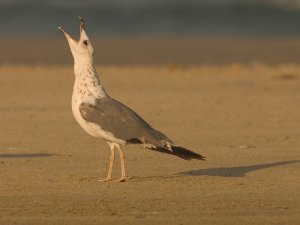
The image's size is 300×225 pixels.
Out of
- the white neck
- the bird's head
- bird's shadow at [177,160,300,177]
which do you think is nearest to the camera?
the white neck

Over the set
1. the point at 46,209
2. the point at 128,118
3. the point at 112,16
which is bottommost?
the point at 46,209

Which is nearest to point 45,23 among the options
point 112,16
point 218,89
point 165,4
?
point 112,16

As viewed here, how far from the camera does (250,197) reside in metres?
9.61

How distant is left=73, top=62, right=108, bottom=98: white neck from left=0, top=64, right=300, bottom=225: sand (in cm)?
81

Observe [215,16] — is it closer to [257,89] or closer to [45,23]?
[45,23]

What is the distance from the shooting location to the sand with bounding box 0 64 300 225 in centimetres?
895

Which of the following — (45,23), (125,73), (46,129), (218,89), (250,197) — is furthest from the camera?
(45,23)

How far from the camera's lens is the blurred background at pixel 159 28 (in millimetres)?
35688

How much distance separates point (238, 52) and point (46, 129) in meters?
21.3

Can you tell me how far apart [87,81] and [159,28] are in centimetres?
3747

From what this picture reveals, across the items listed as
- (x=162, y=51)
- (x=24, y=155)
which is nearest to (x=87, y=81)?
(x=24, y=155)

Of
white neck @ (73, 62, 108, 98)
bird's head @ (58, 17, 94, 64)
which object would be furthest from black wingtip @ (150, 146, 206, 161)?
bird's head @ (58, 17, 94, 64)

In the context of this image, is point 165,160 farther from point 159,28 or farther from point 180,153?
point 159,28

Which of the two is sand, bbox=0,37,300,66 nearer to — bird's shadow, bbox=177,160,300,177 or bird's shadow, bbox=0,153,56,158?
bird's shadow, bbox=0,153,56,158
